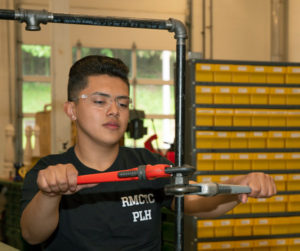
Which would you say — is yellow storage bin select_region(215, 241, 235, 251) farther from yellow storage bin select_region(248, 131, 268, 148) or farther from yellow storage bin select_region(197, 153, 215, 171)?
yellow storage bin select_region(248, 131, 268, 148)

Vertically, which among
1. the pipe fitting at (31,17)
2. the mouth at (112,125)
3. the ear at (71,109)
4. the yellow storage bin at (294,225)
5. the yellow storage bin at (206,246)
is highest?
the pipe fitting at (31,17)

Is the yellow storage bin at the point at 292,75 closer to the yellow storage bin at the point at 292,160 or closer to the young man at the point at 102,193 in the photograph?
the yellow storage bin at the point at 292,160

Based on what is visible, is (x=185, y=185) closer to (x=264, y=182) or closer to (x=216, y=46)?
(x=264, y=182)

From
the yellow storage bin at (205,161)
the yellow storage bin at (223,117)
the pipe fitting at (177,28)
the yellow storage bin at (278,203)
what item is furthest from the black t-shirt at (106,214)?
the yellow storage bin at (278,203)

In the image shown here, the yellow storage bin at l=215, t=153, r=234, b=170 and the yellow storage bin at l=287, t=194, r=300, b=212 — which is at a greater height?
the yellow storage bin at l=215, t=153, r=234, b=170

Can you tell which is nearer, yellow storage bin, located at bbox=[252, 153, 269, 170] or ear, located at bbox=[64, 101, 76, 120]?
ear, located at bbox=[64, 101, 76, 120]

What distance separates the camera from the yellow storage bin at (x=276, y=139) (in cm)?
383

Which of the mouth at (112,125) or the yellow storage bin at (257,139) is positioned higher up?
the mouth at (112,125)

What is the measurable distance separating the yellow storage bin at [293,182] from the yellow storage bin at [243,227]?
46 centimetres

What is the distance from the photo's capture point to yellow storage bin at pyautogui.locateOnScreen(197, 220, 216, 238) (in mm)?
3631

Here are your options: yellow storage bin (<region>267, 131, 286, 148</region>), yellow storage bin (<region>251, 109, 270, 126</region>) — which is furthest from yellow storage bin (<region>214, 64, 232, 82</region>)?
yellow storage bin (<region>267, 131, 286, 148</region>)

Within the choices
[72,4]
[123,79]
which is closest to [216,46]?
[72,4]

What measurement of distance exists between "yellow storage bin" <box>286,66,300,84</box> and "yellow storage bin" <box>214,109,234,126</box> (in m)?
0.58

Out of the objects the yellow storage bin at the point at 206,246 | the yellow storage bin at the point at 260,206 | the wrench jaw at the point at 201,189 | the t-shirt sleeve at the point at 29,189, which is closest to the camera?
the wrench jaw at the point at 201,189
